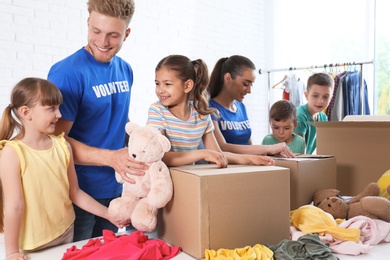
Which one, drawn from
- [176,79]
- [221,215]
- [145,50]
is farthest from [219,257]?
[145,50]

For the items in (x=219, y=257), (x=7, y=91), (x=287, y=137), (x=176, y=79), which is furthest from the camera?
(x=7, y=91)

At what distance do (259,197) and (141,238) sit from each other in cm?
32

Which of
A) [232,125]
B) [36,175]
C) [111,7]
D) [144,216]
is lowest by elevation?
[144,216]

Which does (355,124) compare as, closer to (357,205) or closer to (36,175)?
(357,205)

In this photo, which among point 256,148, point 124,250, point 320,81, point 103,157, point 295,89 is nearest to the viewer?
point 124,250

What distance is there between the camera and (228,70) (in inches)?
75.1

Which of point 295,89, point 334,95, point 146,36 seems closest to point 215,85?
point 334,95

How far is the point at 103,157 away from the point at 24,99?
0.90 ft

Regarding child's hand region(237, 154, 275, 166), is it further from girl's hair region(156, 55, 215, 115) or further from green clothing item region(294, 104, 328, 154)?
green clothing item region(294, 104, 328, 154)

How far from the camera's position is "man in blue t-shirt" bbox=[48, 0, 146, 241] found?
1275 mm

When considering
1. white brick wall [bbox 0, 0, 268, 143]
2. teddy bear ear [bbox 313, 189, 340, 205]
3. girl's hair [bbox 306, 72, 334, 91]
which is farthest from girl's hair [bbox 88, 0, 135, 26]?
white brick wall [bbox 0, 0, 268, 143]

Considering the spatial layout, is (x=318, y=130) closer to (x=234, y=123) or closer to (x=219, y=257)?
(x=234, y=123)

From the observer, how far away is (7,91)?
113 inches

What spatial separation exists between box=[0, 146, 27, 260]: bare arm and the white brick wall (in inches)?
78.3
